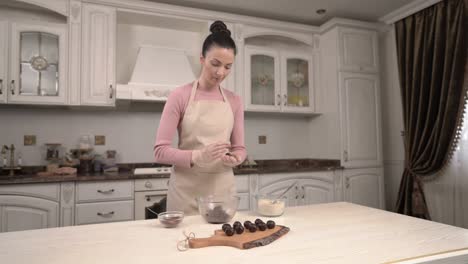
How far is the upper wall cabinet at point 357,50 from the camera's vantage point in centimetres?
323

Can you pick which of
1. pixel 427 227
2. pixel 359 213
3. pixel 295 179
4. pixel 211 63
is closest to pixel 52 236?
pixel 211 63

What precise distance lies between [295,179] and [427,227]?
187 cm

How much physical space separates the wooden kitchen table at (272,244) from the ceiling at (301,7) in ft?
7.92

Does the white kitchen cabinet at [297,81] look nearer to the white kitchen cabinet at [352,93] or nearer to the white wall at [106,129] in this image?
the white kitchen cabinet at [352,93]

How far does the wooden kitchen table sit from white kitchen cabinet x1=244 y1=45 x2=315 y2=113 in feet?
7.03

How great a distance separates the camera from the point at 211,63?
1387 millimetres

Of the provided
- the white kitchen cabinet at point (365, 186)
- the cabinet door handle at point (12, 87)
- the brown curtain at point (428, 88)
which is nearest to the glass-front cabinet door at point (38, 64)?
the cabinet door handle at point (12, 87)

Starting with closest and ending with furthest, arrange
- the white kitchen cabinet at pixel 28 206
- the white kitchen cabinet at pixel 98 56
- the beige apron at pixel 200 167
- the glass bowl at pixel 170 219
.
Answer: the glass bowl at pixel 170 219 → the beige apron at pixel 200 167 → the white kitchen cabinet at pixel 28 206 → the white kitchen cabinet at pixel 98 56

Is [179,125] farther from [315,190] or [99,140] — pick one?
[315,190]

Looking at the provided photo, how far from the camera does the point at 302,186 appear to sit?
9.78ft

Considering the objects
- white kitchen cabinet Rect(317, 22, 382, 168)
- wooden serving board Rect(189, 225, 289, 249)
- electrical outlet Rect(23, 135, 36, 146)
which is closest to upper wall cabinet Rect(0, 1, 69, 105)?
electrical outlet Rect(23, 135, 36, 146)

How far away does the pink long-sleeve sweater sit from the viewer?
131 centimetres

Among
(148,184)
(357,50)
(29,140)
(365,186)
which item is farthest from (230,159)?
(357,50)

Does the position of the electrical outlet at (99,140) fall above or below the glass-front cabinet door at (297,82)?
below
